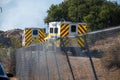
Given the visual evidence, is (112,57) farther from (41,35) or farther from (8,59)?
(41,35)

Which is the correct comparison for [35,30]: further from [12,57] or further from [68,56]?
[68,56]

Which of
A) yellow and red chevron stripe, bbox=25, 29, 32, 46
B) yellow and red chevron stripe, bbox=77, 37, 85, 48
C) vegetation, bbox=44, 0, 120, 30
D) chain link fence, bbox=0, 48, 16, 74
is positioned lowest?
chain link fence, bbox=0, 48, 16, 74

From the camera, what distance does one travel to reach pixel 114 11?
6100cm

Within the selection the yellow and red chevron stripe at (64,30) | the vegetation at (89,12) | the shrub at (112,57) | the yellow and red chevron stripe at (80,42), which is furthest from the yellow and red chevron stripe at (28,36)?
the shrub at (112,57)

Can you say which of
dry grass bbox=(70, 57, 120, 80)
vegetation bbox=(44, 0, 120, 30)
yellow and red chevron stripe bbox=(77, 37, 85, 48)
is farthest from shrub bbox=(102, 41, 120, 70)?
vegetation bbox=(44, 0, 120, 30)

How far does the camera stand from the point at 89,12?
63688mm

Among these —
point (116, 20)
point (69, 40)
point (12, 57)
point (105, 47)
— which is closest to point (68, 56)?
point (69, 40)

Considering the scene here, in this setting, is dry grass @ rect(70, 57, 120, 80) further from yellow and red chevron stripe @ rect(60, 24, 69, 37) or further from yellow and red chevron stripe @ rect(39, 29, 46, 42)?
yellow and red chevron stripe @ rect(39, 29, 46, 42)

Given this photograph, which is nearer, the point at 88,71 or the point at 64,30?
the point at 88,71

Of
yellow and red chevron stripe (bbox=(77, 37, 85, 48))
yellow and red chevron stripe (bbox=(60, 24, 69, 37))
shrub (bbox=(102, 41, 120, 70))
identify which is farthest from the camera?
yellow and red chevron stripe (bbox=(60, 24, 69, 37))

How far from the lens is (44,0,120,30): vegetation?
5925 centimetres

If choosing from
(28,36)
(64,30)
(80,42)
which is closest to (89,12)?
(28,36)

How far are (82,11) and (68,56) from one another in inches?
2087

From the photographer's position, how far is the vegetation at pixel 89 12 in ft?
194
